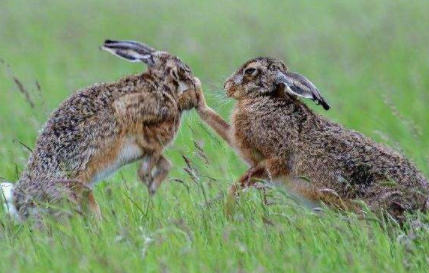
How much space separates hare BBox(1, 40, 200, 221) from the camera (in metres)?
7.01

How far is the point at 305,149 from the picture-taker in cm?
739

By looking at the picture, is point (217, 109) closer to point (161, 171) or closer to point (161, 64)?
point (161, 64)

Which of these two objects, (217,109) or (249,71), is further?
(217,109)

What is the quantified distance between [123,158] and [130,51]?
1.13 m

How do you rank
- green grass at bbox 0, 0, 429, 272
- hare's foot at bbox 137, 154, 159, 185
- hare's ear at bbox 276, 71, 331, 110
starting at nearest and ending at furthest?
green grass at bbox 0, 0, 429, 272 < hare's ear at bbox 276, 71, 331, 110 < hare's foot at bbox 137, 154, 159, 185

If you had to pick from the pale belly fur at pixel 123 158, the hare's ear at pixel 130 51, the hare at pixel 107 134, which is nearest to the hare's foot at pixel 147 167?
the hare at pixel 107 134

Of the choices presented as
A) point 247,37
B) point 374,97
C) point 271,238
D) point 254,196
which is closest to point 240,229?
point 271,238

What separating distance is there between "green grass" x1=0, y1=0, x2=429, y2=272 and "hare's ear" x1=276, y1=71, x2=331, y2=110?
62cm

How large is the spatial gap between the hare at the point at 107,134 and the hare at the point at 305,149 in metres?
0.33

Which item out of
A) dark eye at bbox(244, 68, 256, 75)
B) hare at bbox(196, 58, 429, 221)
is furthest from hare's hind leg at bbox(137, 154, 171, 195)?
dark eye at bbox(244, 68, 256, 75)

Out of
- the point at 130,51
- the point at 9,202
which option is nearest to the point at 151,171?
the point at 130,51

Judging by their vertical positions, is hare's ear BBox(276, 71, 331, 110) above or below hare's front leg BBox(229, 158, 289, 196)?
above

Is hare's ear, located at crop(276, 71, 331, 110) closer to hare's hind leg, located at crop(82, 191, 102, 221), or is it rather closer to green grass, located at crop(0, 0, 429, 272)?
green grass, located at crop(0, 0, 429, 272)

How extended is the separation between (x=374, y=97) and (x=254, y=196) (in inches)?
264
